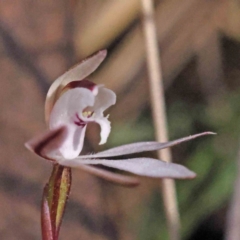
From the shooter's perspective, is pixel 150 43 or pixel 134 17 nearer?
pixel 150 43

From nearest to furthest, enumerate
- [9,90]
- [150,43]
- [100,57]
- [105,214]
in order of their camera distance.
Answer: [100,57] → [150,43] → [9,90] → [105,214]

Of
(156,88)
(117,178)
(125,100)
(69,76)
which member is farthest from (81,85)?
(125,100)

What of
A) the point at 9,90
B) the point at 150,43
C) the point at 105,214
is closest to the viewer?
the point at 150,43

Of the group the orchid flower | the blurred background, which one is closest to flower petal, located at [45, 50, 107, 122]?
the orchid flower

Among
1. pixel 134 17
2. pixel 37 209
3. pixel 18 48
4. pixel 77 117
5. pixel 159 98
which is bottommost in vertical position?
pixel 77 117

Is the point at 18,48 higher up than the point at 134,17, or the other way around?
the point at 134,17

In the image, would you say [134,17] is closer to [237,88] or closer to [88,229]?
[237,88]

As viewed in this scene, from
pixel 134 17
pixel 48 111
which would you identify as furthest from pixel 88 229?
pixel 48 111

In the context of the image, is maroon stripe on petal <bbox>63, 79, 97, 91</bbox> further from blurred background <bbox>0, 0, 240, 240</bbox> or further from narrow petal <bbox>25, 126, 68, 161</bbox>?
blurred background <bbox>0, 0, 240, 240</bbox>
